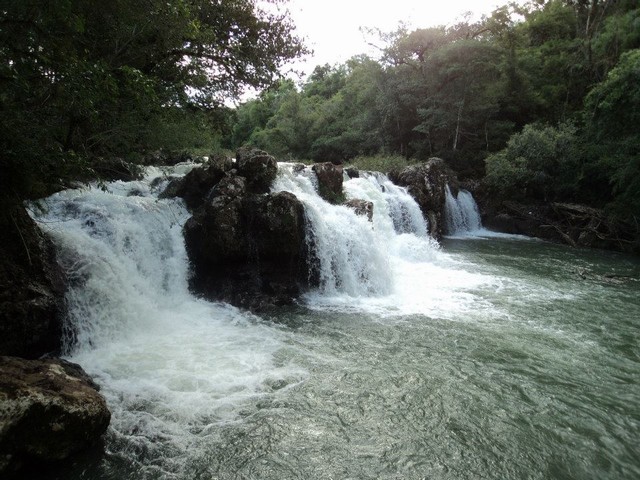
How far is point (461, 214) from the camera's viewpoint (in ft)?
68.3

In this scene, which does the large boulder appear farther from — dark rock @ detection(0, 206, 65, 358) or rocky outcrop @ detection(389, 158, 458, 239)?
rocky outcrop @ detection(389, 158, 458, 239)

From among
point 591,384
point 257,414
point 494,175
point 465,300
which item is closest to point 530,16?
point 494,175

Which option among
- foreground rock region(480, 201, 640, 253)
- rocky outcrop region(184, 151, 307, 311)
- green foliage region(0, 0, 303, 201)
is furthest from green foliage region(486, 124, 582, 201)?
rocky outcrop region(184, 151, 307, 311)

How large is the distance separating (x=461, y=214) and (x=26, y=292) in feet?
63.9

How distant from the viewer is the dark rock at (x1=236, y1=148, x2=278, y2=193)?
10500mm

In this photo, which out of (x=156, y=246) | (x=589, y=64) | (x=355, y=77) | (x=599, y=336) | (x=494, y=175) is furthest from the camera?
(x=355, y=77)

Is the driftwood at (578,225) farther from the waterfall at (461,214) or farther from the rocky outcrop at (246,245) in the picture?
the rocky outcrop at (246,245)

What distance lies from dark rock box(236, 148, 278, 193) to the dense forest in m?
1.18

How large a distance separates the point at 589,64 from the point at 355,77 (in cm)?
1711

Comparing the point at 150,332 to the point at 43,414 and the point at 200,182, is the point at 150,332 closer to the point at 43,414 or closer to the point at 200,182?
the point at 43,414

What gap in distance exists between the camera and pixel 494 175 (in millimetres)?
19828

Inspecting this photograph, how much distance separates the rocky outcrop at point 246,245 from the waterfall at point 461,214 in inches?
494

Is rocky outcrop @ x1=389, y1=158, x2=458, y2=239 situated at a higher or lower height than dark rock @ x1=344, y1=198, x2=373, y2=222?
higher

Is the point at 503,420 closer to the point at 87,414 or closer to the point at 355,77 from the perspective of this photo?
the point at 87,414
